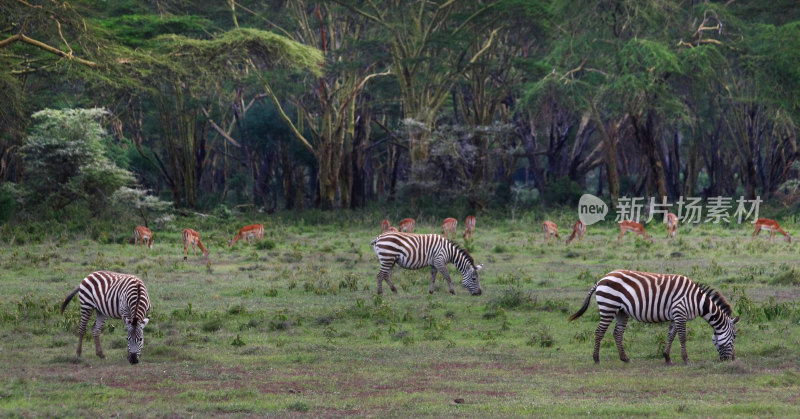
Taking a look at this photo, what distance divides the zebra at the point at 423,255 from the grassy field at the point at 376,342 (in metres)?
0.42

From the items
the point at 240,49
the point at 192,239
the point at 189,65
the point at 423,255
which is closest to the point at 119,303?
the point at 423,255

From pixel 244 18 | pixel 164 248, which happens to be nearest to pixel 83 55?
pixel 164 248

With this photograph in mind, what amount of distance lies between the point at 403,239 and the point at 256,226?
9.94 metres

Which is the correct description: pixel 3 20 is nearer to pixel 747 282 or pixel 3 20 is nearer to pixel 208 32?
pixel 208 32

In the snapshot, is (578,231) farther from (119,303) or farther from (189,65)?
(119,303)

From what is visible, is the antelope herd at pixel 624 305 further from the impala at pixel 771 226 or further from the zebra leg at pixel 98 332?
the impala at pixel 771 226

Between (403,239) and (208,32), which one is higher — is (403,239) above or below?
below

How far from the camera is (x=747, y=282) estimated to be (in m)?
20.3

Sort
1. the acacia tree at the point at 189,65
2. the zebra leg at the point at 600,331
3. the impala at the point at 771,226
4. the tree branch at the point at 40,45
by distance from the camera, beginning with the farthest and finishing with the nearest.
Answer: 1. the acacia tree at the point at 189,65
2. the impala at the point at 771,226
3. the tree branch at the point at 40,45
4. the zebra leg at the point at 600,331

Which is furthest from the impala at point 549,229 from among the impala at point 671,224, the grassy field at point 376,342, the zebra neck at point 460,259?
the zebra neck at point 460,259

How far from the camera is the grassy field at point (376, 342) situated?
10672 mm

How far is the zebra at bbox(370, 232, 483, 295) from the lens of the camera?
62.6ft

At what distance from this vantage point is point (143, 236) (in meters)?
27.3

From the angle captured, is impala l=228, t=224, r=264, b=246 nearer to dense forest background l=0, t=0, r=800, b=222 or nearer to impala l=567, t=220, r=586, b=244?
dense forest background l=0, t=0, r=800, b=222
